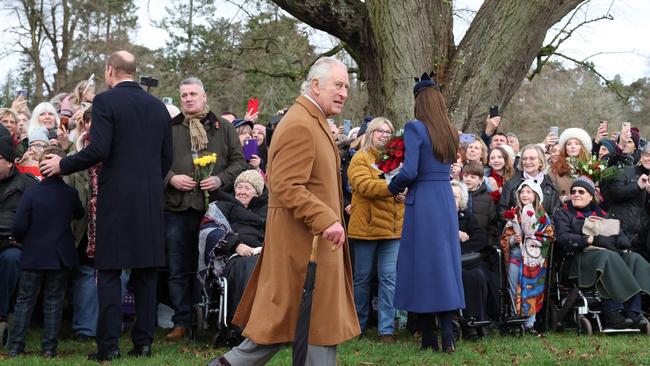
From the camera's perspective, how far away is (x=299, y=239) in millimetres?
5391

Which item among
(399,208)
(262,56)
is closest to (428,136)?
(399,208)

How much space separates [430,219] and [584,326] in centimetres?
286

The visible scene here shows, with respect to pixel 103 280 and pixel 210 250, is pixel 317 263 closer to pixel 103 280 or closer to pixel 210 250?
pixel 103 280

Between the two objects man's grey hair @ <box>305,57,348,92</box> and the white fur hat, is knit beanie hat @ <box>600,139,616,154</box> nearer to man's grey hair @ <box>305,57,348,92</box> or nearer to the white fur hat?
the white fur hat

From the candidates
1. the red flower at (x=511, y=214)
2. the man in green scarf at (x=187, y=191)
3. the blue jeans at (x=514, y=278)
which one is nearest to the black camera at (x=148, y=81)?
the man in green scarf at (x=187, y=191)

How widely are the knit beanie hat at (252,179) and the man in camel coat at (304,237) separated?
3319 mm

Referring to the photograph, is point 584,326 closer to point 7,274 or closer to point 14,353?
point 14,353

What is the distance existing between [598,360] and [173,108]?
5.22 meters

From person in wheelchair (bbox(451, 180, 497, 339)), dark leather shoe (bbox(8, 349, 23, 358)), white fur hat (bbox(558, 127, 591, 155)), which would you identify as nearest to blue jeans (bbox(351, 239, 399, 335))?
person in wheelchair (bbox(451, 180, 497, 339))

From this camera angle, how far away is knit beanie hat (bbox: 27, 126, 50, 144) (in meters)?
9.35

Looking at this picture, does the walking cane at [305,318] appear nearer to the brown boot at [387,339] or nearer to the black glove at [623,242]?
the brown boot at [387,339]

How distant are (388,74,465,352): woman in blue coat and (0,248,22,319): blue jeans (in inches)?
144

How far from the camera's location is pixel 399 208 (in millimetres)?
8992

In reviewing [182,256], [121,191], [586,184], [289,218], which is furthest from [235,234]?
[586,184]
